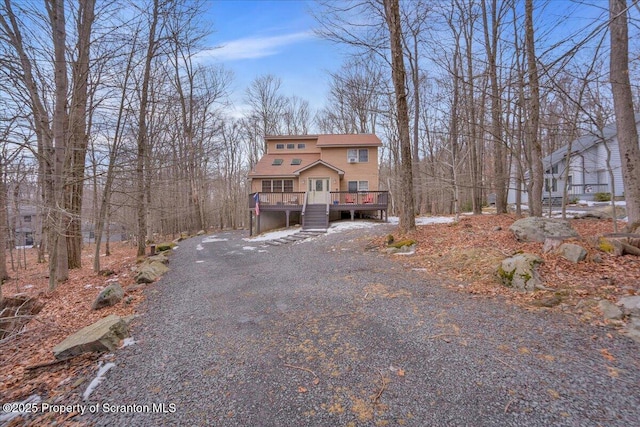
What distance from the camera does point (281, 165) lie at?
18.0 m

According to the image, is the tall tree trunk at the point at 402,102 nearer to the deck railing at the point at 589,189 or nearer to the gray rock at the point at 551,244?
the gray rock at the point at 551,244

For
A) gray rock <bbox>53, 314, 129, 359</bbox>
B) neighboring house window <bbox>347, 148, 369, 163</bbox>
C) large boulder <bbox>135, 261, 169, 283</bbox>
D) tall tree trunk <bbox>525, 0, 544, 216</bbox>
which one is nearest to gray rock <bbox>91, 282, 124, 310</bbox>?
large boulder <bbox>135, 261, 169, 283</bbox>

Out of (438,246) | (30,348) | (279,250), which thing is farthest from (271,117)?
(30,348)

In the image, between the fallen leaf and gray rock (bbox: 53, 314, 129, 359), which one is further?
gray rock (bbox: 53, 314, 129, 359)

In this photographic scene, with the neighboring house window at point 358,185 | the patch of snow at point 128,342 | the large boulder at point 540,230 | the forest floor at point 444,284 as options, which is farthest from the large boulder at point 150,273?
the neighboring house window at point 358,185

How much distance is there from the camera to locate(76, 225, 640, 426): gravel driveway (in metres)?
2.07

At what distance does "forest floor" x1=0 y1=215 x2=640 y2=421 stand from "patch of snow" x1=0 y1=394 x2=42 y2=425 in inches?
2.6

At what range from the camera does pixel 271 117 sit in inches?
1069

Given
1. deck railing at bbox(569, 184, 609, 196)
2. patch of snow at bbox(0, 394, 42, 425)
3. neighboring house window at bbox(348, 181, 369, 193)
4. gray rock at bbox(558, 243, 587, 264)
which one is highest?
neighboring house window at bbox(348, 181, 369, 193)

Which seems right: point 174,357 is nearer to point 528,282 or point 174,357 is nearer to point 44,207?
point 44,207

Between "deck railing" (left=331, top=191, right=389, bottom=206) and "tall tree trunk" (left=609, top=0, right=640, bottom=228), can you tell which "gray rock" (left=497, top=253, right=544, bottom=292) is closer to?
"tall tree trunk" (left=609, top=0, right=640, bottom=228)

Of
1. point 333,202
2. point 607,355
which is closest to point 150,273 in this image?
point 607,355

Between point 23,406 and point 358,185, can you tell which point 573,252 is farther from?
point 358,185

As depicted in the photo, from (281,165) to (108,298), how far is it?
1395cm
